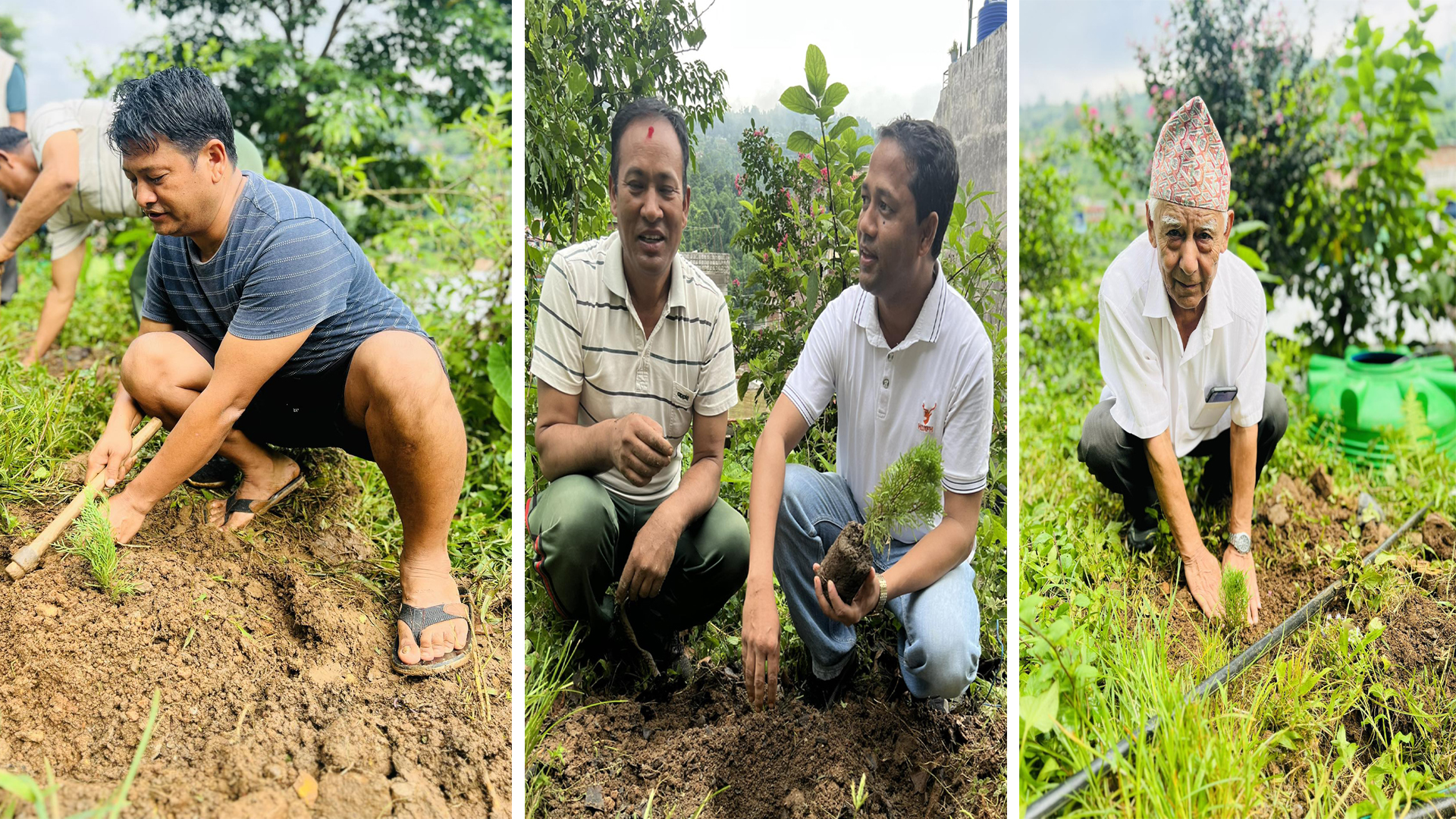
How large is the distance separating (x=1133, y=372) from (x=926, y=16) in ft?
4.00

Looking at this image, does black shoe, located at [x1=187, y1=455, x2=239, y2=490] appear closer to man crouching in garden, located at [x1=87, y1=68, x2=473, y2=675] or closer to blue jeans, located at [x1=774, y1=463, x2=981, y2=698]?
man crouching in garden, located at [x1=87, y1=68, x2=473, y2=675]

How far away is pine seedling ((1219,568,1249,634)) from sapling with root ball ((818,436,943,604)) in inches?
44.0

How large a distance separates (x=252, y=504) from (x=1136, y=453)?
2.47 meters

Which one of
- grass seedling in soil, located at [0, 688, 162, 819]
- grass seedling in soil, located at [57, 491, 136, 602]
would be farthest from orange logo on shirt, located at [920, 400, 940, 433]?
grass seedling in soil, located at [57, 491, 136, 602]

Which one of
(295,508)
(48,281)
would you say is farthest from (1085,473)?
(48,281)

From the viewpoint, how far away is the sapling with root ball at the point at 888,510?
175 cm

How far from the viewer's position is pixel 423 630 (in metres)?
2.25

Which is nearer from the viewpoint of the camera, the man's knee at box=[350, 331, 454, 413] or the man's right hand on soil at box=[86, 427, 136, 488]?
the man's knee at box=[350, 331, 454, 413]

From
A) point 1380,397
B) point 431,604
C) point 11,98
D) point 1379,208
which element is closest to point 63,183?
point 11,98

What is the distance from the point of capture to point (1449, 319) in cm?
427

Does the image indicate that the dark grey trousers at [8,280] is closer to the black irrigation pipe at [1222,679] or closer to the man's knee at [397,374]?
the man's knee at [397,374]

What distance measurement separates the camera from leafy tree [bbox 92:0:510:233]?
4.28 metres

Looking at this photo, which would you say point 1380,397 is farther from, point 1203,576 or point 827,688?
point 827,688

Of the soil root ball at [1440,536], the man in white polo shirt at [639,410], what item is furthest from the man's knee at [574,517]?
the soil root ball at [1440,536]
